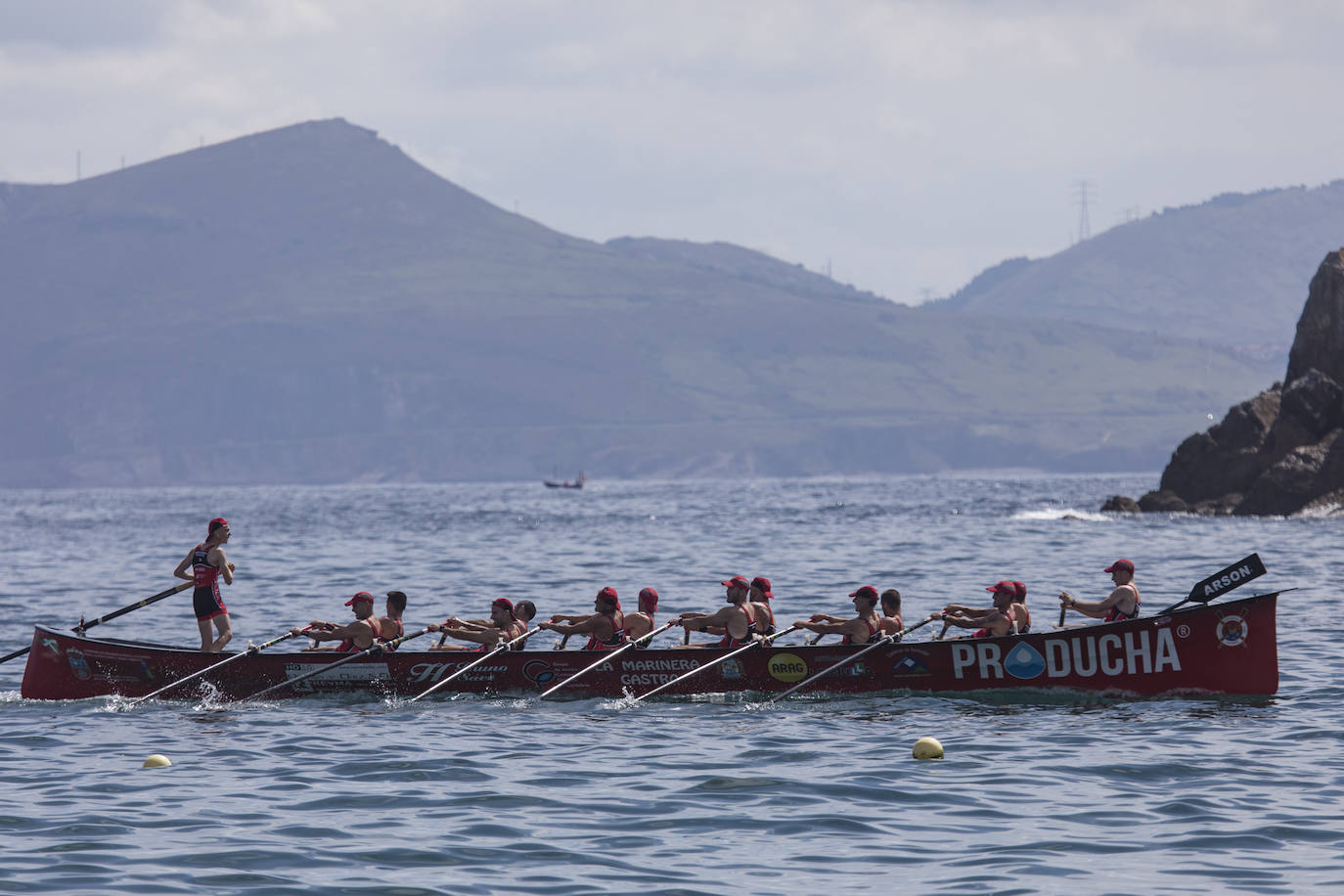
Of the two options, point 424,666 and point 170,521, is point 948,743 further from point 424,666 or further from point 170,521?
point 170,521

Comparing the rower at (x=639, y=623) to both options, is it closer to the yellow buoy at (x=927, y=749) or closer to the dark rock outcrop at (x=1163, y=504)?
the yellow buoy at (x=927, y=749)

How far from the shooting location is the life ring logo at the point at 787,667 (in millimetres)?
24203

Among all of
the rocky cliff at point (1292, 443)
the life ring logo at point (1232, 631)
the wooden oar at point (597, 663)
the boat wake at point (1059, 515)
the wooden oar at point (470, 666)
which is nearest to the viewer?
the life ring logo at point (1232, 631)

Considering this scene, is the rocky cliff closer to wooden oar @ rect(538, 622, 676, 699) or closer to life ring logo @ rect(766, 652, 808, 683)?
life ring logo @ rect(766, 652, 808, 683)

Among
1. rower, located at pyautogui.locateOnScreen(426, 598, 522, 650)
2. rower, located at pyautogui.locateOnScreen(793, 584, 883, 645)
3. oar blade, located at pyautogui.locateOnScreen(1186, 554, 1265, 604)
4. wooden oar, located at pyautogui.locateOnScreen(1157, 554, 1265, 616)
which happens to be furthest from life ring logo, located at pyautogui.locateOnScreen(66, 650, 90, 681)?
oar blade, located at pyautogui.locateOnScreen(1186, 554, 1265, 604)

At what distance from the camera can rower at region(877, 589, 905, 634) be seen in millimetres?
24625

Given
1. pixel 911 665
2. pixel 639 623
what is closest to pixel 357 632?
pixel 639 623

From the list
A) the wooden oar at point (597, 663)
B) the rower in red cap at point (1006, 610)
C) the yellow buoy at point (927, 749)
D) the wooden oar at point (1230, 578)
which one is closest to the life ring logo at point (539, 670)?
the wooden oar at point (597, 663)

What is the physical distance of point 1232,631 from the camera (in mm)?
22922

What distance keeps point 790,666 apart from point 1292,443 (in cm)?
5439

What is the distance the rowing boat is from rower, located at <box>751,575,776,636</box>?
710 millimetres

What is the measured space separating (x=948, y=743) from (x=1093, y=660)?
368cm

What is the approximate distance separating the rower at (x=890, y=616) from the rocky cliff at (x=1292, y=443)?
159 feet

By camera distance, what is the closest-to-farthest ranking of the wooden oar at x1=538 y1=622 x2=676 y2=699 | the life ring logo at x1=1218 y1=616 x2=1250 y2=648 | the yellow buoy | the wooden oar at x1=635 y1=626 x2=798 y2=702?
the yellow buoy
the life ring logo at x1=1218 y1=616 x2=1250 y2=648
the wooden oar at x1=635 y1=626 x2=798 y2=702
the wooden oar at x1=538 y1=622 x2=676 y2=699
